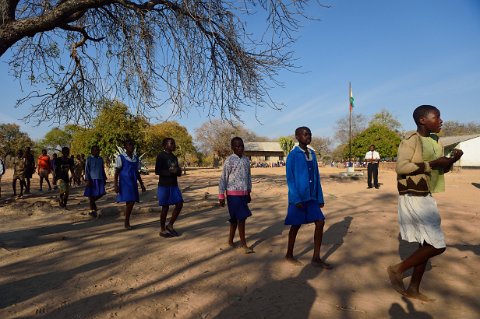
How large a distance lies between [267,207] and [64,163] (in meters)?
5.94

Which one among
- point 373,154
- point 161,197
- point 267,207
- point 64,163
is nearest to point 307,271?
point 161,197

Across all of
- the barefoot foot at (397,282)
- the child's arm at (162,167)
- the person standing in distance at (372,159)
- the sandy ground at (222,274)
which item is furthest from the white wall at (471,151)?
the barefoot foot at (397,282)

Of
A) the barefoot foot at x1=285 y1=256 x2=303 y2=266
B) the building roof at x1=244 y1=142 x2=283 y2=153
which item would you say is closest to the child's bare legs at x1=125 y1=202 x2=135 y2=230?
the barefoot foot at x1=285 y1=256 x2=303 y2=266

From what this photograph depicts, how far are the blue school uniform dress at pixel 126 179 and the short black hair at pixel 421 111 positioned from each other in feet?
16.6

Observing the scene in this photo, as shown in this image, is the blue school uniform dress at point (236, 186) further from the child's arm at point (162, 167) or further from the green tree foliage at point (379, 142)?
the green tree foliage at point (379, 142)

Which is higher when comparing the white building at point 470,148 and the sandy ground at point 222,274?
the white building at point 470,148

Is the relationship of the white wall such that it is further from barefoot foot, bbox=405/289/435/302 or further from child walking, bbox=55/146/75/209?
barefoot foot, bbox=405/289/435/302

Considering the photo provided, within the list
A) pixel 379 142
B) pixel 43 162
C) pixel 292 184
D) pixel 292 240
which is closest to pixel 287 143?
pixel 379 142

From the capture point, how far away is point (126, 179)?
6.52m

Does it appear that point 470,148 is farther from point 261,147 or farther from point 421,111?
point 421,111

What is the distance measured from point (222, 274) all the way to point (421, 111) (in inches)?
108

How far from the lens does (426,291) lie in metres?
3.40

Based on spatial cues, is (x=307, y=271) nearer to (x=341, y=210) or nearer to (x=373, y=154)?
(x=341, y=210)

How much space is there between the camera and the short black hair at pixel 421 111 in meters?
3.20
